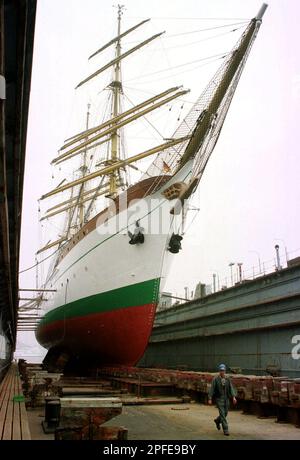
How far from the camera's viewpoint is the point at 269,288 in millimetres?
16484

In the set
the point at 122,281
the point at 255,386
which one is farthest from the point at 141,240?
the point at 255,386

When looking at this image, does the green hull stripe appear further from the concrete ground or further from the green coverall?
the green coverall

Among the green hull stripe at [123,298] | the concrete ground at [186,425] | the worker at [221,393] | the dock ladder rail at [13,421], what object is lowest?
the concrete ground at [186,425]

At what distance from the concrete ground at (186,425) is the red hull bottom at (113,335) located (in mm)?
5997

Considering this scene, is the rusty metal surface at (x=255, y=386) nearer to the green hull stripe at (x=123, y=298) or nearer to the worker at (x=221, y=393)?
the worker at (x=221, y=393)

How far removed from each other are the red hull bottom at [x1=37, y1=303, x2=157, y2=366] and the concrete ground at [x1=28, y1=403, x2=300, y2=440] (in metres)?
6.00

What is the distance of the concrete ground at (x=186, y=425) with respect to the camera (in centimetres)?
725

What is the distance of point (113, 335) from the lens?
→ 1752 cm

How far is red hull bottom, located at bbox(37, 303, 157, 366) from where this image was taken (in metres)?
16.8

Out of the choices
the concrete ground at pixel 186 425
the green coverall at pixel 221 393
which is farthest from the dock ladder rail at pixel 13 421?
the green coverall at pixel 221 393

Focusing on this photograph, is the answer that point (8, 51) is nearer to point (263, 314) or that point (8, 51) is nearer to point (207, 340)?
point (263, 314)

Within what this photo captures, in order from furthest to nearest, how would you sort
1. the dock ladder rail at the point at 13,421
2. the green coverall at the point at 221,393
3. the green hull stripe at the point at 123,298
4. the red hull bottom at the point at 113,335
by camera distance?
the green hull stripe at the point at 123,298 < the red hull bottom at the point at 113,335 < the green coverall at the point at 221,393 < the dock ladder rail at the point at 13,421
